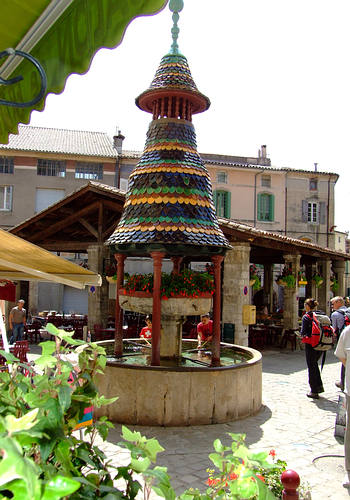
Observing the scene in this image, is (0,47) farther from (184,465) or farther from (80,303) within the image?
(80,303)

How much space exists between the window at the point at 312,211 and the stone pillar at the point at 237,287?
68.1 ft

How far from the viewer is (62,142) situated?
97.1 ft

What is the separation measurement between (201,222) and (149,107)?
2.54 metres

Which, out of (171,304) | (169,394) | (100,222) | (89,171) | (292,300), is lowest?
(169,394)

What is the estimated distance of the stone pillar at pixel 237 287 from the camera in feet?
41.0

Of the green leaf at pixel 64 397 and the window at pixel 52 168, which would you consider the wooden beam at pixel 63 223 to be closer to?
the window at pixel 52 168

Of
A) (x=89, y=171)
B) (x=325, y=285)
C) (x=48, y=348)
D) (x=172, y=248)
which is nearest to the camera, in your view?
(x=48, y=348)

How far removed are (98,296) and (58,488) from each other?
14.5 m

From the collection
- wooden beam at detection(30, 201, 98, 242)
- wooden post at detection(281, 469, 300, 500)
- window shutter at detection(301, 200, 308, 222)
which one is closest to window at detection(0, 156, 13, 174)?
wooden beam at detection(30, 201, 98, 242)

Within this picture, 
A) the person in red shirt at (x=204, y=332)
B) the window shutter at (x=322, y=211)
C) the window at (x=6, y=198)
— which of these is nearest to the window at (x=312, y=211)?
the window shutter at (x=322, y=211)

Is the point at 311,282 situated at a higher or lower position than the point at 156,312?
higher

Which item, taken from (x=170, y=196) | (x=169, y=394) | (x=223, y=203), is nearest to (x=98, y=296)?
(x=170, y=196)

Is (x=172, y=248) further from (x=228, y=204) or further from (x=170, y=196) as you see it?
(x=228, y=204)

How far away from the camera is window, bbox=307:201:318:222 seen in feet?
105
